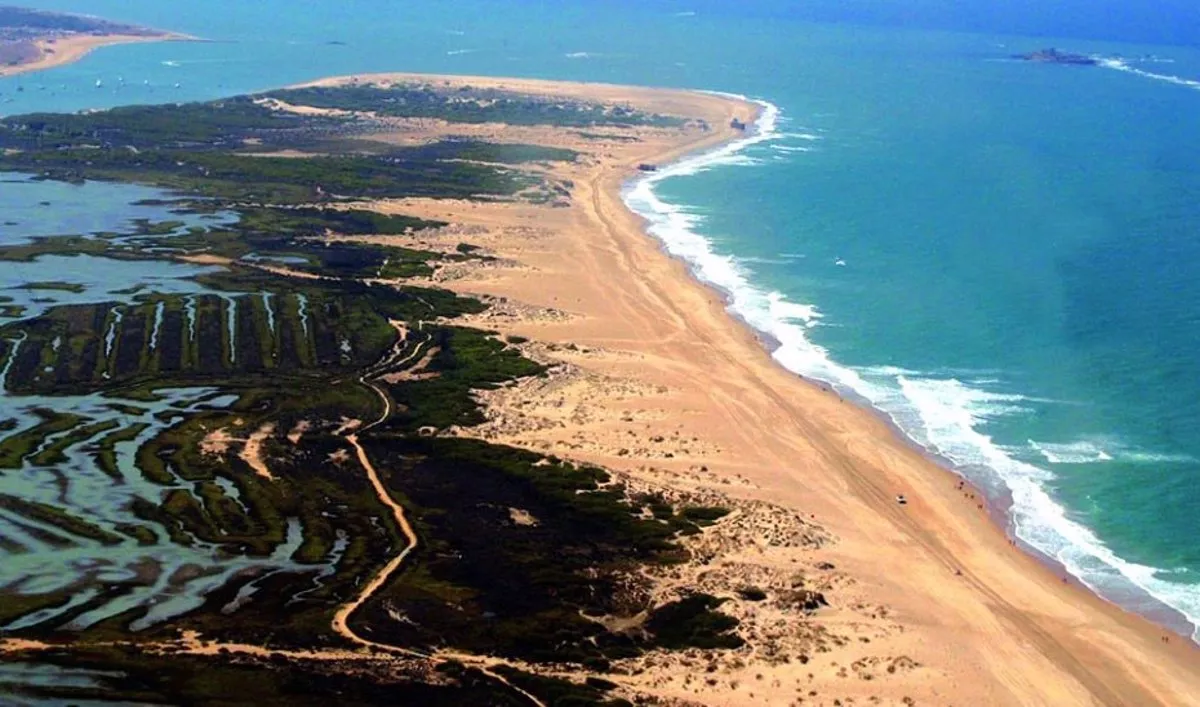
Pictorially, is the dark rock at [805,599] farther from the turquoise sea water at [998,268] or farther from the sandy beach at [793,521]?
the turquoise sea water at [998,268]

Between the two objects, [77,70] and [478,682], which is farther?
[77,70]

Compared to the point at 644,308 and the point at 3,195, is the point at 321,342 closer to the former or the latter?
the point at 644,308

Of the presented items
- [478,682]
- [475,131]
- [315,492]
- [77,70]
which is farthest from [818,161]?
[77,70]

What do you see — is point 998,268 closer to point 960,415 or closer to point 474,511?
point 960,415

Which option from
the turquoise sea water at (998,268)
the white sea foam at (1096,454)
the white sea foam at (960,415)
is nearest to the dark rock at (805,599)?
the white sea foam at (960,415)

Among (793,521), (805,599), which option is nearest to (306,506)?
(793,521)

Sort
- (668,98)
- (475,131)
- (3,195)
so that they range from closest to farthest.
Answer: (3,195) → (475,131) → (668,98)
